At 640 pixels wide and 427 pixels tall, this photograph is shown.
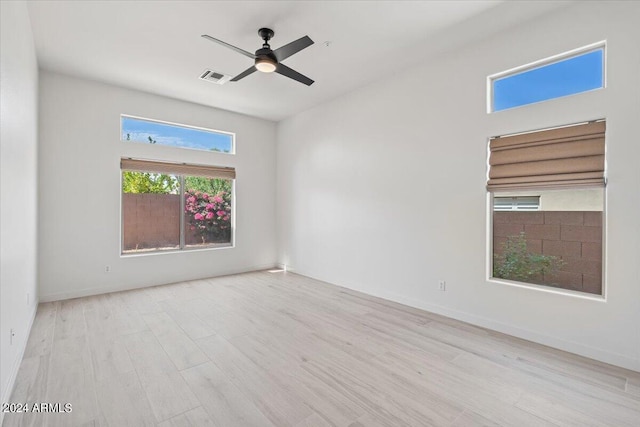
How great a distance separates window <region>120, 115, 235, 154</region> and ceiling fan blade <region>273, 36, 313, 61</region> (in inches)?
121

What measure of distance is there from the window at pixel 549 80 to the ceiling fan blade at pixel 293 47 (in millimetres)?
2113

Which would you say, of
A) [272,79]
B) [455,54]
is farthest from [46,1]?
[455,54]

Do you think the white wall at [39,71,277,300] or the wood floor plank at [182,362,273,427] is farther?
the white wall at [39,71,277,300]

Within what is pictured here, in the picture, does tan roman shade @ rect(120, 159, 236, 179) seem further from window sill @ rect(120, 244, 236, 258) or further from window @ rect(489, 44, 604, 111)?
window @ rect(489, 44, 604, 111)

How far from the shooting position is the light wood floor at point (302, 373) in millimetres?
1886

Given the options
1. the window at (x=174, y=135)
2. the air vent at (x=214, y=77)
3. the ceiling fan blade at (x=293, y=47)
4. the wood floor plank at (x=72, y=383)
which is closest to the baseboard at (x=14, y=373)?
the wood floor plank at (x=72, y=383)

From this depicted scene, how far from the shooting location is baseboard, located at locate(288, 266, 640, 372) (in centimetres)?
249

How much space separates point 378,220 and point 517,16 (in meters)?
2.74

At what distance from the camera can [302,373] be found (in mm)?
2363

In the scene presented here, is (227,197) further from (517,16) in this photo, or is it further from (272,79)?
(517,16)

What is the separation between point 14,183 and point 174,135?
311 cm

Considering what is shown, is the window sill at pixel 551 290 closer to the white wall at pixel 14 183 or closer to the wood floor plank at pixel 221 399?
the wood floor plank at pixel 221 399

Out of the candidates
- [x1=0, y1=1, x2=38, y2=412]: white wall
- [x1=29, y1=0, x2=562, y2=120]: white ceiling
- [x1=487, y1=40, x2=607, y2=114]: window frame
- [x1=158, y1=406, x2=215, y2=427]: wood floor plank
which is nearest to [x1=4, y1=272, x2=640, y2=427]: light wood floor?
[x1=158, y1=406, x2=215, y2=427]: wood floor plank

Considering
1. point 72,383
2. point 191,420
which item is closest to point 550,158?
point 191,420
